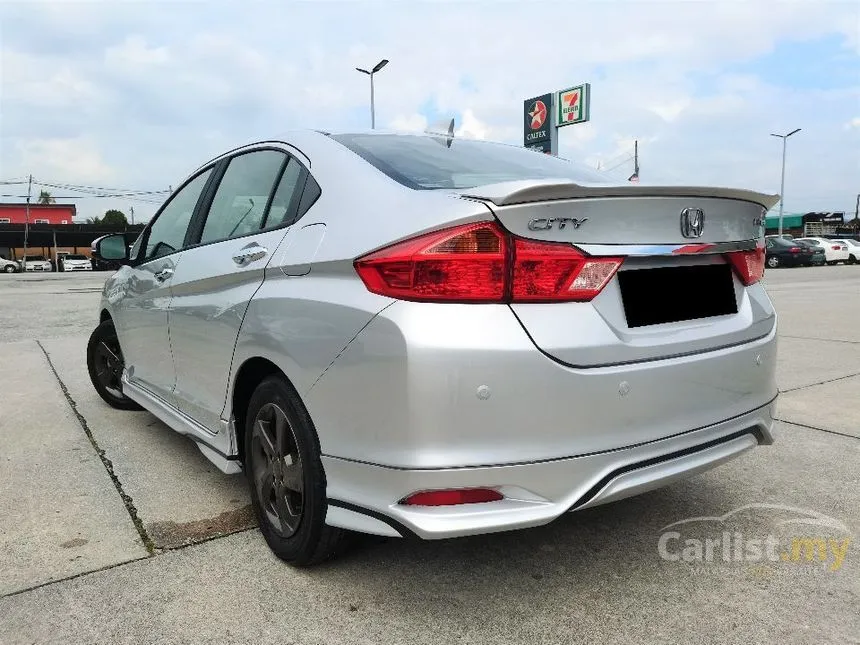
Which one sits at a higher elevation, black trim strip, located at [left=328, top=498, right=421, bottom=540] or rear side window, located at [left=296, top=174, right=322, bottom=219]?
rear side window, located at [left=296, top=174, right=322, bottom=219]

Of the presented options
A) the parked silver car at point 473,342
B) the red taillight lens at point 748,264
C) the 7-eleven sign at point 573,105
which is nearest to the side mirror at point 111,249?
the parked silver car at point 473,342

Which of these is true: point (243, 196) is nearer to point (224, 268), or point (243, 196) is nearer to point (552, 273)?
point (224, 268)

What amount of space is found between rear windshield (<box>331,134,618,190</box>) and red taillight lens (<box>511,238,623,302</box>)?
0.35m

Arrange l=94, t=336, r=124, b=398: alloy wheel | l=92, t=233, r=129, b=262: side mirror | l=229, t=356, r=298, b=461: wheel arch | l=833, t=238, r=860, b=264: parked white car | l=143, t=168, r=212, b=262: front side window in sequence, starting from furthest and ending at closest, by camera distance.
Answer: l=833, t=238, r=860, b=264: parked white car, l=94, t=336, r=124, b=398: alloy wheel, l=92, t=233, r=129, b=262: side mirror, l=143, t=168, r=212, b=262: front side window, l=229, t=356, r=298, b=461: wheel arch

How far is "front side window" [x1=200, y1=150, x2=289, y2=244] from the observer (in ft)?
9.00

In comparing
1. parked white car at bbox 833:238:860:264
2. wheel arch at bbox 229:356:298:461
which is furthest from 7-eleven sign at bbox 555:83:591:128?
wheel arch at bbox 229:356:298:461

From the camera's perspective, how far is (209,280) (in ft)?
9.33

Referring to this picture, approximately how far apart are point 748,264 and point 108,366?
160 inches

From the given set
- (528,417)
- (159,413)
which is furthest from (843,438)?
(159,413)

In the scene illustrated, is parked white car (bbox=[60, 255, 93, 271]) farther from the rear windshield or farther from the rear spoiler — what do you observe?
→ the rear spoiler

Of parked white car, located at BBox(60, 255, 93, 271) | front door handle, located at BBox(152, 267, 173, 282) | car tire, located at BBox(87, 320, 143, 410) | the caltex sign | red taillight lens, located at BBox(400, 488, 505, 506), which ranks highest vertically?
the caltex sign

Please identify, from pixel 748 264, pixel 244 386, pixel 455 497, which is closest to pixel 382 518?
pixel 455 497

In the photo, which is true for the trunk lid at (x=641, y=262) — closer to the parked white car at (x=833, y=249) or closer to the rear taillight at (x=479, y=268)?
the rear taillight at (x=479, y=268)

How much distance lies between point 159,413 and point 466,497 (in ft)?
7.22
